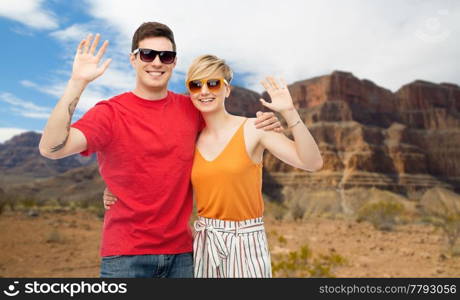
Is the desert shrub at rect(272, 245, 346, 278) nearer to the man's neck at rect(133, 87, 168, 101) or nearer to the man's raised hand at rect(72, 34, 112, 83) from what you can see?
the man's neck at rect(133, 87, 168, 101)

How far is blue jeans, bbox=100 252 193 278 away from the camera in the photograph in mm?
2436

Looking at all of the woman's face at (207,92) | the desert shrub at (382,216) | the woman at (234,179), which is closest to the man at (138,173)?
the woman at (234,179)

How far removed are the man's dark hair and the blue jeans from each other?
4.41 feet

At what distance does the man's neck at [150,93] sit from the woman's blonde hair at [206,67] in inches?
8.0

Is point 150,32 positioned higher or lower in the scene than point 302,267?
higher

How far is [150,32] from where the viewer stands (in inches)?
108

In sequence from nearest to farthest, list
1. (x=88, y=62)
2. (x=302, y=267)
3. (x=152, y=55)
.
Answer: (x=88, y=62) → (x=152, y=55) → (x=302, y=267)

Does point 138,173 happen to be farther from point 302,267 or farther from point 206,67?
point 302,267

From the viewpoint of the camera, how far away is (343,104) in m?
83.6

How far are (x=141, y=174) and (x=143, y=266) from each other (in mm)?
540

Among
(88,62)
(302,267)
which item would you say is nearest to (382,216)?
(302,267)

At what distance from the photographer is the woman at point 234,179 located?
8.32ft

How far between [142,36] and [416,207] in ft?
186

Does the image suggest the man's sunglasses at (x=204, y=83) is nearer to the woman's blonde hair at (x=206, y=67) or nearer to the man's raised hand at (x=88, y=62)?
the woman's blonde hair at (x=206, y=67)
